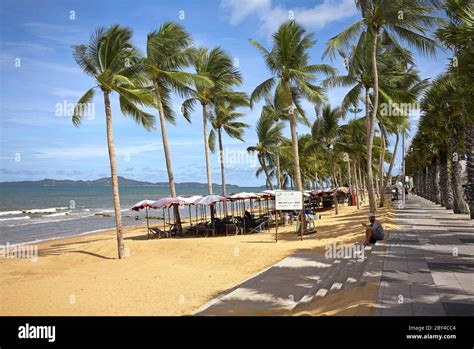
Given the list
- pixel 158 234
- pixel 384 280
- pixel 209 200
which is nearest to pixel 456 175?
pixel 209 200

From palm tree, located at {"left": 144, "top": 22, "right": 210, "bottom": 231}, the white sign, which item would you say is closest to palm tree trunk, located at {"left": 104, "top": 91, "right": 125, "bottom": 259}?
palm tree, located at {"left": 144, "top": 22, "right": 210, "bottom": 231}

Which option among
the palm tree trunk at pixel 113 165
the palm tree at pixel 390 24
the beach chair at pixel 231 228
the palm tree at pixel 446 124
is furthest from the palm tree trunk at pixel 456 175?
the palm tree trunk at pixel 113 165

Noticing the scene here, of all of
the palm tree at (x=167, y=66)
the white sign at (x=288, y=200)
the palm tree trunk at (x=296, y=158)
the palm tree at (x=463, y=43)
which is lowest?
the white sign at (x=288, y=200)

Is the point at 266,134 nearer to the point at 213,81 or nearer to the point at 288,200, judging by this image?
the point at 213,81

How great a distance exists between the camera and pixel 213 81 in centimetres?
2697

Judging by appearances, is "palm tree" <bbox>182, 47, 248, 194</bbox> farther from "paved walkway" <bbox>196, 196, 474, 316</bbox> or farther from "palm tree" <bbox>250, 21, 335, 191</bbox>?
"paved walkway" <bbox>196, 196, 474, 316</bbox>

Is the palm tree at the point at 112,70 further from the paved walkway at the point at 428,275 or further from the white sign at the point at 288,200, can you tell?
the paved walkway at the point at 428,275

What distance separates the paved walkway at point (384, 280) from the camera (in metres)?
6.88

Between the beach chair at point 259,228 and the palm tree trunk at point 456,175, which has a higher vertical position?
the palm tree trunk at point 456,175

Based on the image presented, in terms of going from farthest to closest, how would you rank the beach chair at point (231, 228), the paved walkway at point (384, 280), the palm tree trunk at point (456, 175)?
the beach chair at point (231, 228) → the palm tree trunk at point (456, 175) → the paved walkway at point (384, 280)

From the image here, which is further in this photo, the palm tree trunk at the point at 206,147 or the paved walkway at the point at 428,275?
the palm tree trunk at the point at 206,147

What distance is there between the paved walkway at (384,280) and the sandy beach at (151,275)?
54 centimetres

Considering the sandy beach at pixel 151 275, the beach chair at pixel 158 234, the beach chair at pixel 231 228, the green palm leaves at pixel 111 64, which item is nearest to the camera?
the sandy beach at pixel 151 275

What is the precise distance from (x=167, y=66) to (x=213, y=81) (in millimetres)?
4986
